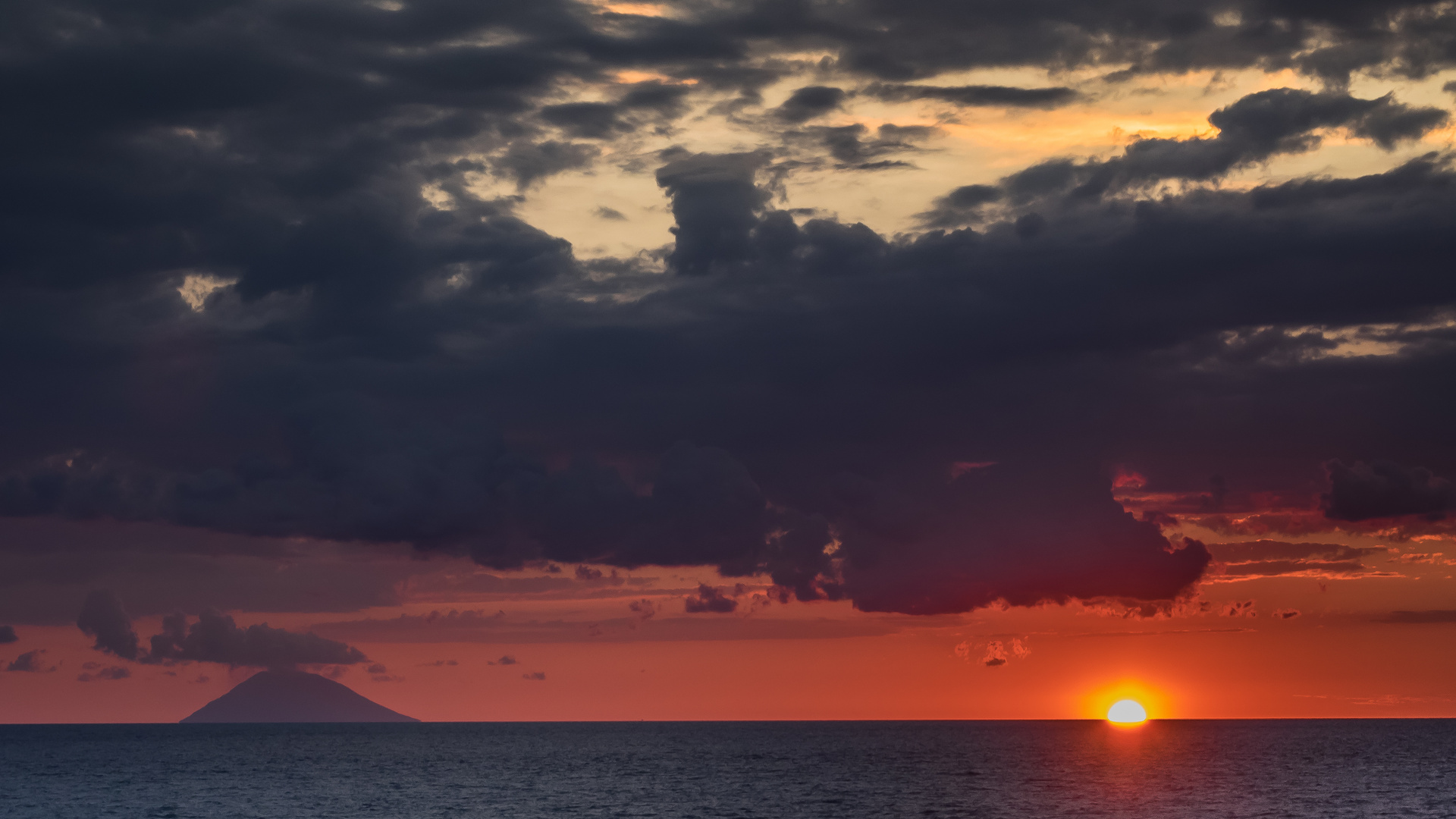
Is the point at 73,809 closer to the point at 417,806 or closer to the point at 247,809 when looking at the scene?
the point at 247,809

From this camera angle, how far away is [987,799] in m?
173

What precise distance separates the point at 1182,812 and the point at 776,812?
47540mm

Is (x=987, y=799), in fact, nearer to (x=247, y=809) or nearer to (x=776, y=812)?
(x=776, y=812)

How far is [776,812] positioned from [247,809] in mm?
66483

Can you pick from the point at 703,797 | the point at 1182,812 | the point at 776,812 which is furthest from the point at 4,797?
the point at 1182,812

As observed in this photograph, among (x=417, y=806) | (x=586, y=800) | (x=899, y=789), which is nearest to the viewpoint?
(x=417, y=806)

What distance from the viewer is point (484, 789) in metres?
195

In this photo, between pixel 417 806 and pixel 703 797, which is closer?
pixel 417 806

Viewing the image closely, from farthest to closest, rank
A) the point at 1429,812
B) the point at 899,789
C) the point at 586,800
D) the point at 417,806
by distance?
the point at 899,789
the point at 586,800
the point at 417,806
the point at 1429,812

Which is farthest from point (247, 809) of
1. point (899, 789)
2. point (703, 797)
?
point (899, 789)

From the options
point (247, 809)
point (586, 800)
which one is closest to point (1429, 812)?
point (586, 800)

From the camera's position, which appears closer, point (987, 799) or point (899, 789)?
point (987, 799)

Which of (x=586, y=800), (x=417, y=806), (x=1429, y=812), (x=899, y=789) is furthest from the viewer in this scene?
(x=899, y=789)

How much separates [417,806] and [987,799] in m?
73.4
